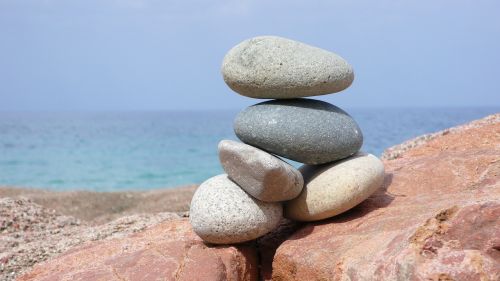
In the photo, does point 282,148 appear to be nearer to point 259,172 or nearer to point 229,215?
point 259,172

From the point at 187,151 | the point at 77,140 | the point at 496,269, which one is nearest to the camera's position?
the point at 496,269

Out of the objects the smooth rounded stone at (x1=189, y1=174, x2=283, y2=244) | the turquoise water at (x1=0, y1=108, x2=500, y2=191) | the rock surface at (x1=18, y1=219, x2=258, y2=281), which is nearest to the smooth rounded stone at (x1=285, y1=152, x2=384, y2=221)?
the smooth rounded stone at (x1=189, y1=174, x2=283, y2=244)

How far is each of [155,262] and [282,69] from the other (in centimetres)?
183

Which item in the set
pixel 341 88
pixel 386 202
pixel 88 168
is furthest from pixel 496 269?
pixel 88 168

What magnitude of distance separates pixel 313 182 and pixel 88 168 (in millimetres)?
23064

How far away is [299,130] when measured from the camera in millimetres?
4766

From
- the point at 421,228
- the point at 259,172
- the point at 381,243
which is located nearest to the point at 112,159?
the point at 259,172

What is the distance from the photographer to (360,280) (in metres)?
3.60

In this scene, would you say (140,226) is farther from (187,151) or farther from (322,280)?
(187,151)

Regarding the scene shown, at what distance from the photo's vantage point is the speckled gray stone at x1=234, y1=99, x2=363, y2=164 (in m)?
4.78

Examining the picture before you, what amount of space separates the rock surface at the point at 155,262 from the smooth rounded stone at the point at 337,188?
59 cm

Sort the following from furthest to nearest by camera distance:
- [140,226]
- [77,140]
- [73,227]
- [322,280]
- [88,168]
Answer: [77,140]
[88,168]
[73,227]
[140,226]
[322,280]

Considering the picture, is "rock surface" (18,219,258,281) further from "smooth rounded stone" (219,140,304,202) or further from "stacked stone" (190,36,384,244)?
"smooth rounded stone" (219,140,304,202)

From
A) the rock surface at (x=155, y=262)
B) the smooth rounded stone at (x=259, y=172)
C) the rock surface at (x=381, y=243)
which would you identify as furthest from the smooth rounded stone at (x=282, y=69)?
the rock surface at (x=155, y=262)
